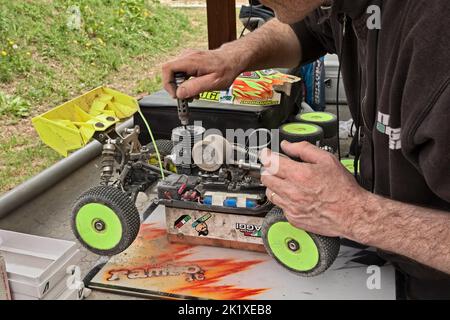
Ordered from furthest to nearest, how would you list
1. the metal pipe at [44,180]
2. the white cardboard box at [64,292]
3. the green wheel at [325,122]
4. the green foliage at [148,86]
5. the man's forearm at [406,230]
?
1. the green foliage at [148,86]
2. the green wheel at [325,122]
3. the metal pipe at [44,180]
4. the white cardboard box at [64,292]
5. the man's forearm at [406,230]

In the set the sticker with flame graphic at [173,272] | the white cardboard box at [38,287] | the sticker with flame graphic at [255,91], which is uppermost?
the sticker with flame graphic at [255,91]

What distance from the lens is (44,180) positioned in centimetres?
161

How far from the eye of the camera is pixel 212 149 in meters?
1.10

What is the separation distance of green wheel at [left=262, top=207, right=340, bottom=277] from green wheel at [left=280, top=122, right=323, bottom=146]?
1.89 feet

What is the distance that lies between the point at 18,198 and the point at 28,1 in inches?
115

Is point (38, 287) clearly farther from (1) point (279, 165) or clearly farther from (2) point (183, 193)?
(1) point (279, 165)

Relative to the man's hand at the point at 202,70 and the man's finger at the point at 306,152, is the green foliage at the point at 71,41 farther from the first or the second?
the man's finger at the point at 306,152

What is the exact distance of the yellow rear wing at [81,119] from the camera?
1082 mm

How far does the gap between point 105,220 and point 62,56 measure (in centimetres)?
273

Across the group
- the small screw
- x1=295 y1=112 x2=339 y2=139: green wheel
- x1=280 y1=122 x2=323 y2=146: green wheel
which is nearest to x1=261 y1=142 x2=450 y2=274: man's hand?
the small screw

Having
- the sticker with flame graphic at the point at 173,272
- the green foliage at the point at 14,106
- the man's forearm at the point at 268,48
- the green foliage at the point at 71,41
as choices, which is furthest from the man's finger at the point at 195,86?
the green foliage at the point at 71,41

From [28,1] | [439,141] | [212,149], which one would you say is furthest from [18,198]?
[28,1]

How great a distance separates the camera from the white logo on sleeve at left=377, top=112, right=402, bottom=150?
0.84m

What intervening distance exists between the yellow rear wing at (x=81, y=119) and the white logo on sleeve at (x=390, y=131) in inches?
23.9
